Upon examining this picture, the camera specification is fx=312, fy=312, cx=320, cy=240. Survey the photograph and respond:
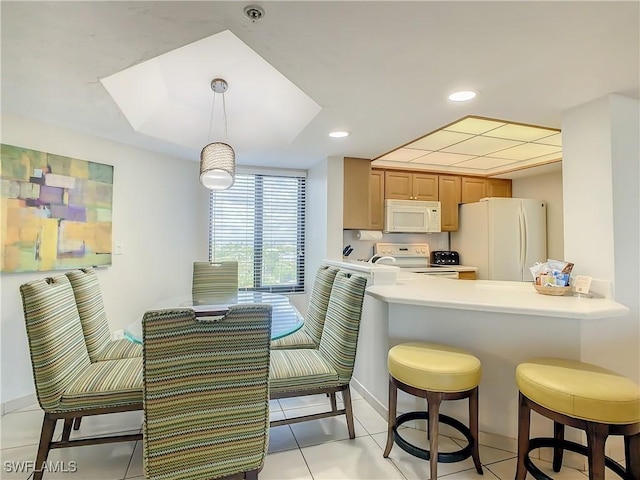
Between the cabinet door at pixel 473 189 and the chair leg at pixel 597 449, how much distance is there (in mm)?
3518

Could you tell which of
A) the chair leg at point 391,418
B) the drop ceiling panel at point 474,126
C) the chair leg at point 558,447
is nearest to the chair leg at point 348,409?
the chair leg at point 391,418

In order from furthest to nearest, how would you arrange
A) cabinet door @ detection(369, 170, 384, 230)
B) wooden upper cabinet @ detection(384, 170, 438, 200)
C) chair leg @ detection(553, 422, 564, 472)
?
wooden upper cabinet @ detection(384, 170, 438, 200) < cabinet door @ detection(369, 170, 384, 230) < chair leg @ detection(553, 422, 564, 472)

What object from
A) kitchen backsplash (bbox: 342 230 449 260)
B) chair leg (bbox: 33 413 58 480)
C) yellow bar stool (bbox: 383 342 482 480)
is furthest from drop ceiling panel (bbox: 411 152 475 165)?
chair leg (bbox: 33 413 58 480)

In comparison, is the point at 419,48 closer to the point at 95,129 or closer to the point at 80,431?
the point at 95,129

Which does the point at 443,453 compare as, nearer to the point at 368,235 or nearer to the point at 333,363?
the point at 333,363

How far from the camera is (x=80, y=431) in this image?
2.09 meters

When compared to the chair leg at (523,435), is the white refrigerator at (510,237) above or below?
above

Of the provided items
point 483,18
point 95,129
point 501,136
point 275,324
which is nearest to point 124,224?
point 95,129

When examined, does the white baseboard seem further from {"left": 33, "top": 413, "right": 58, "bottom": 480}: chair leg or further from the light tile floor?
{"left": 33, "top": 413, "right": 58, "bottom": 480}: chair leg

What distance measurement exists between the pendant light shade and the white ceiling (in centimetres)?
65

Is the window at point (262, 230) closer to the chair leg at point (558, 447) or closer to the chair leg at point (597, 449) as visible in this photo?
the chair leg at point (558, 447)

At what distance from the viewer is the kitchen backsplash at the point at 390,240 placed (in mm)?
3998

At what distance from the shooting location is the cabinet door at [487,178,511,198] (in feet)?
15.1

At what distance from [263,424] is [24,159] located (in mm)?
2661
